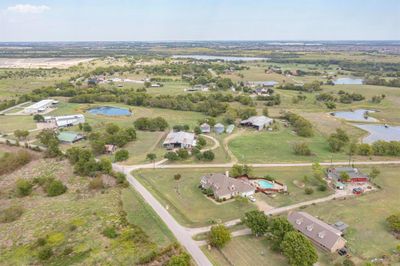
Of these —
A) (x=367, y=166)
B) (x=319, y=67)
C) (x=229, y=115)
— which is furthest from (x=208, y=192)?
(x=319, y=67)

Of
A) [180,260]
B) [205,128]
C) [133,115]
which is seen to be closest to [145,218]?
[180,260]

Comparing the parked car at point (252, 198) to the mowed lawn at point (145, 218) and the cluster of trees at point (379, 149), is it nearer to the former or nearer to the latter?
the mowed lawn at point (145, 218)

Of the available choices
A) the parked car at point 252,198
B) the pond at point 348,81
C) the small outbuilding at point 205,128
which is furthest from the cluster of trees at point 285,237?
the pond at point 348,81

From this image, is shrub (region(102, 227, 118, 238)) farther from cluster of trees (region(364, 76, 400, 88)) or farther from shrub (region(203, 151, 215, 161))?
cluster of trees (region(364, 76, 400, 88))

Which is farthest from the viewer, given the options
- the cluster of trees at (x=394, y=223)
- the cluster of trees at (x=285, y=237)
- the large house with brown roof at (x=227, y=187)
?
the large house with brown roof at (x=227, y=187)

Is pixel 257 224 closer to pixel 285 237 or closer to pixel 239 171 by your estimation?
pixel 285 237
